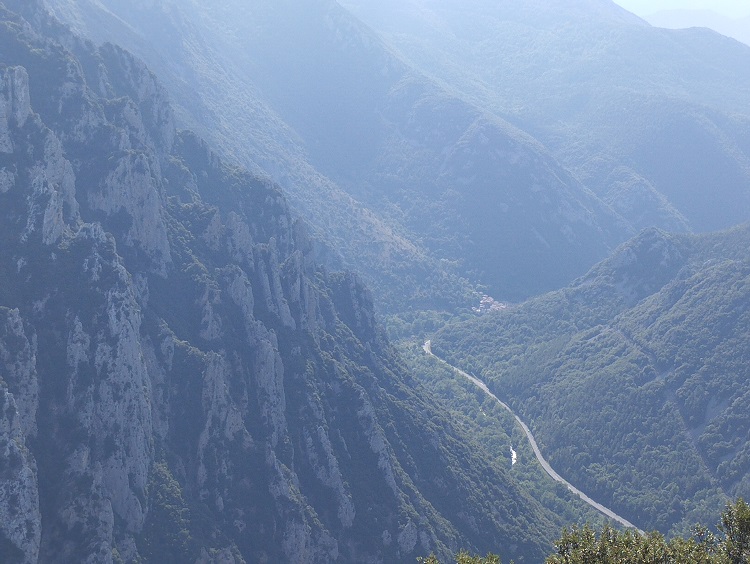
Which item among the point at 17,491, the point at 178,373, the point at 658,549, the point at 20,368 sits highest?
the point at 658,549

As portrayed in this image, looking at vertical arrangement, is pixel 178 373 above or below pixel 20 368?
below

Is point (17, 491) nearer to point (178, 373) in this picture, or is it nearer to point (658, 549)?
point (178, 373)

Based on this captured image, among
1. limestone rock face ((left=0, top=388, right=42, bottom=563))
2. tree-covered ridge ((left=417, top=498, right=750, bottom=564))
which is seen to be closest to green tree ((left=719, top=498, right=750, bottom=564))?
tree-covered ridge ((left=417, top=498, right=750, bottom=564))

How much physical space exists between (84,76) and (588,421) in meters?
131

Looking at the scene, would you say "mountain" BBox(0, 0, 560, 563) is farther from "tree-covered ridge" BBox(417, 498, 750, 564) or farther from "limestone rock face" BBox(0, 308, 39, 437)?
"tree-covered ridge" BBox(417, 498, 750, 564)

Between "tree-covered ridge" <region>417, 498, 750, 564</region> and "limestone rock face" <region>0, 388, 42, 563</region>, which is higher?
"tree-covered ridge" <region>417, 498, 750, 564</region>

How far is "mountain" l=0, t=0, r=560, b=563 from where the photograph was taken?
106 m

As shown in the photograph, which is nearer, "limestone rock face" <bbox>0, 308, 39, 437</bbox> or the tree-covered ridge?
the tree-covered ridge

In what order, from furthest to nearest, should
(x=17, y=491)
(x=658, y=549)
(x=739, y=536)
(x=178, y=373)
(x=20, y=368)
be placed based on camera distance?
1. (x=178, y=373)
2. (x=20, y=368)
3. (x=17, y=491)
4. (x=739, y=536)
5. (x=658, y=549)

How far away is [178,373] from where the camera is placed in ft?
419

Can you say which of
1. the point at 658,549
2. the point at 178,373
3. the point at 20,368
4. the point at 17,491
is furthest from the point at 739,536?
the point at 20,368

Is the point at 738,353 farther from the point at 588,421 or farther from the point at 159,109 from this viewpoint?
the point at 159,109

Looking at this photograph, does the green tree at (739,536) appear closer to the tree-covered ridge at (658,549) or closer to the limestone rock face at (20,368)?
the tree-covered ridge at (658,549)

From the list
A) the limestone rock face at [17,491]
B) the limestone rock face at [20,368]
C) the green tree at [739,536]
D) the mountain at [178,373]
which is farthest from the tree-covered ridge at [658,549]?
the limestone rock face at [20,368]
